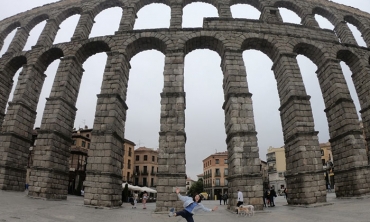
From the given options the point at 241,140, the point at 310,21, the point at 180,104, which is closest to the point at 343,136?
the point at 241,140

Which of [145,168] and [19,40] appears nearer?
[19,40]

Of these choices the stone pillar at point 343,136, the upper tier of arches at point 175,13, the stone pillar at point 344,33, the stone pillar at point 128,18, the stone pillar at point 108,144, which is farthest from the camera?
the stone pillar at point 344,33

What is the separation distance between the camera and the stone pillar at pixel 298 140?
435 inches

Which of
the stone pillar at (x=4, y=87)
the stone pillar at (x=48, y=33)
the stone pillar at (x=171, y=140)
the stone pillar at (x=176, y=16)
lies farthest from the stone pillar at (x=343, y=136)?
the stone pillar at (x=4, y=87)

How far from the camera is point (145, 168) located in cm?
5234

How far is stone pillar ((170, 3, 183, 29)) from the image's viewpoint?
15904 millimetres

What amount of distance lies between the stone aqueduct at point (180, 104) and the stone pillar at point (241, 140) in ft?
0.16

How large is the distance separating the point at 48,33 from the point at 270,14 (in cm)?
1651

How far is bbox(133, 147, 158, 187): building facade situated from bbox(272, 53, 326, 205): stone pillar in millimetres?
41780

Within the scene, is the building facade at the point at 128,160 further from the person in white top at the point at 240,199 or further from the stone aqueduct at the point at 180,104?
the person in white top at the point at 240,199

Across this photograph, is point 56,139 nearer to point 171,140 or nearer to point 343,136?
point 171,140

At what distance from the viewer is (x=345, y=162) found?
12781mm

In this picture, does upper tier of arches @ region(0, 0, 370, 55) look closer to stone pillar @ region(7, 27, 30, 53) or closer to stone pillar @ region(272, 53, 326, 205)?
stone pillar @ region(7, 27, 30, 53)

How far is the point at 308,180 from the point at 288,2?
46.1 feet
